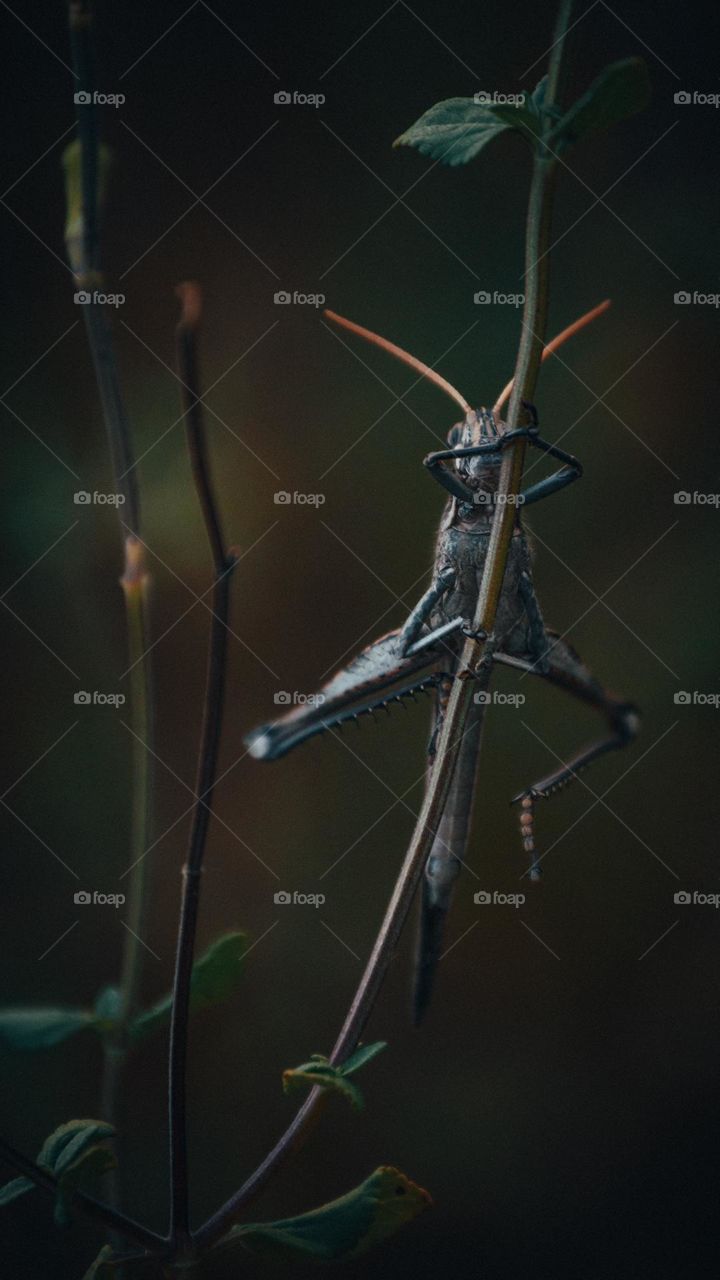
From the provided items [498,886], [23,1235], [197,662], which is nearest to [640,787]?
[498,886]

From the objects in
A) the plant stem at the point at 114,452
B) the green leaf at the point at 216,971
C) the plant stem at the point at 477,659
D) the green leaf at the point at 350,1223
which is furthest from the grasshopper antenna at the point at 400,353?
the green leaf at the point at 350,1223

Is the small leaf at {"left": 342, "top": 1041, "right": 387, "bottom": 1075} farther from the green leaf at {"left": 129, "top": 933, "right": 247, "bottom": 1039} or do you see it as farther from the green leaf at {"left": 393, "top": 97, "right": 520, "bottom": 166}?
the green leaf at {"left": 393, "top": 97, "right": 520, "bottom": 166}

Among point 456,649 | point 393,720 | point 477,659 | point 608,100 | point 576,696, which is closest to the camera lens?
point 608,100

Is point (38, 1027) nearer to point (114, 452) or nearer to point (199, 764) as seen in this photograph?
point (199, 764)

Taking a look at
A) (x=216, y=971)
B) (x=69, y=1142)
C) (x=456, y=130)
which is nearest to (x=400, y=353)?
(x=456, y=130)

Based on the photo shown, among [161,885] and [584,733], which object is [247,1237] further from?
[584,733]

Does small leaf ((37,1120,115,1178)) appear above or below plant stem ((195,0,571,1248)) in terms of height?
below

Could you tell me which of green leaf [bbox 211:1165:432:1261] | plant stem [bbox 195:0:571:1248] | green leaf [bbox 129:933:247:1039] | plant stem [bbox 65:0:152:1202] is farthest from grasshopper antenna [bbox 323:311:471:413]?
green leaf [bbox 211:1165:432:1261]

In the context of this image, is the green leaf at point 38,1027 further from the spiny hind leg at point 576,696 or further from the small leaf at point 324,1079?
the spiny hind leg at point 576,696
